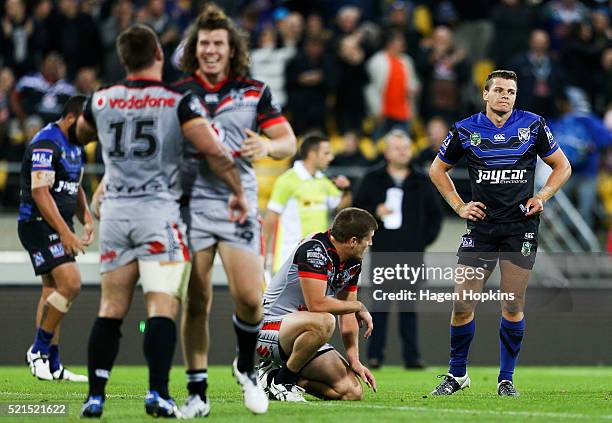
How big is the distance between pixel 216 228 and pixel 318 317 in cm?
152

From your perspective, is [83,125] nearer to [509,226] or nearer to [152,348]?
[152,348]

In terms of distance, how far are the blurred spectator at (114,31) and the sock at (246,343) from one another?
11.2 m

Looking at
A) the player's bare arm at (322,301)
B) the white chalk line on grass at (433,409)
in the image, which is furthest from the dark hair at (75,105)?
the player's bare arm at (322,301)

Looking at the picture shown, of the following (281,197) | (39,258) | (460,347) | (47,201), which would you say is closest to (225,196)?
(460,347)

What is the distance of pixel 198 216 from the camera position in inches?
292

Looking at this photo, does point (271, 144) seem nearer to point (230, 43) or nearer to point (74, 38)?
point (230, 43)

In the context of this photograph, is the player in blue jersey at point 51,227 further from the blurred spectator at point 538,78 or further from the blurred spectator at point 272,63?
the blurred spectator at point 538,78

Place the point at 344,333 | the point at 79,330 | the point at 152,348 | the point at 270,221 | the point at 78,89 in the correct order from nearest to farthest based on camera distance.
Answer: the point at 152,348
the point at 344,333
the point at 270,221
the point at 79,330
the point at 78,89

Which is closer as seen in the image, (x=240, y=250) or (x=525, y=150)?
(x=240, y=250)

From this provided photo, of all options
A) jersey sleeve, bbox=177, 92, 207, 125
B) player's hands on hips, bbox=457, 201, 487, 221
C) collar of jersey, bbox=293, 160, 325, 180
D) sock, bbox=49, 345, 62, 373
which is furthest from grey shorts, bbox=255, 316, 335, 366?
collar of jersey, bbox=293, 160, 325, 180

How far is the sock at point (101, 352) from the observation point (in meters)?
7.02

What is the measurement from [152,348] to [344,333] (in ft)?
7.18

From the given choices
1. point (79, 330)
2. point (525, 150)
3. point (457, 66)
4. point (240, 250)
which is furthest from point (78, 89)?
point (240, 250)

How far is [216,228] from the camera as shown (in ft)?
24.2
